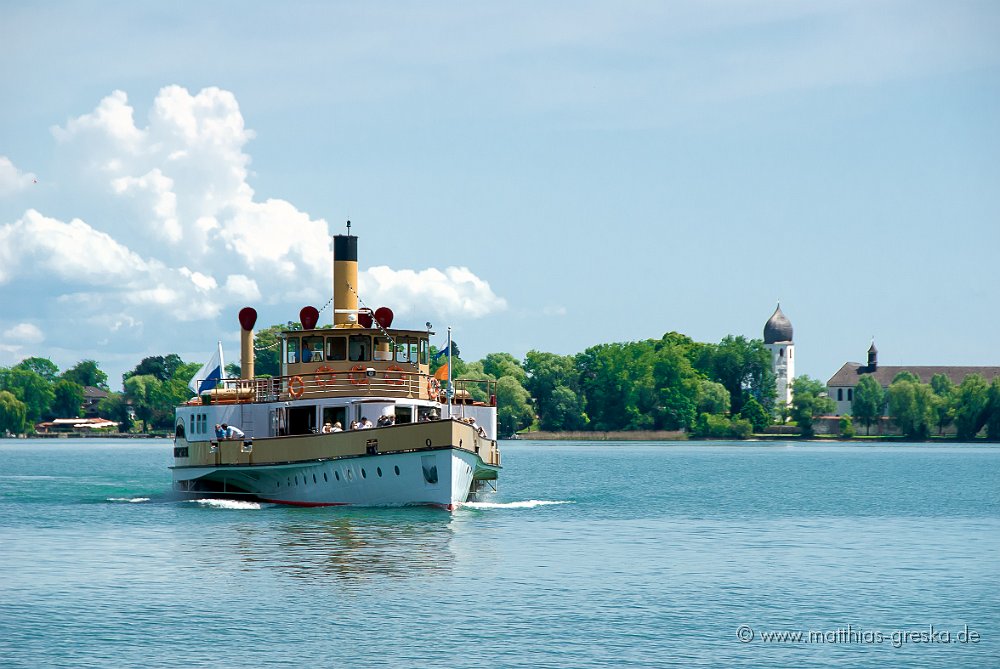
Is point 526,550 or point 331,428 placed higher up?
point 331,428

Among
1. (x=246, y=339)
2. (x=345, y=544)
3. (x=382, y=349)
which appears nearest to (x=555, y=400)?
(x=246, y=339)

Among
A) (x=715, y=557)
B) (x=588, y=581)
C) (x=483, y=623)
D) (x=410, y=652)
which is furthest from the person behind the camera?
(x=715, y=557)

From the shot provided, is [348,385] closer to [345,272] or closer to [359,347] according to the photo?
[359,347]

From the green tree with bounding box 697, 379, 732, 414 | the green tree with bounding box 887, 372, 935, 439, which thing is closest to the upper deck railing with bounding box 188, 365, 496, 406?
the green tree with bounding box 697, 379, 732, 414

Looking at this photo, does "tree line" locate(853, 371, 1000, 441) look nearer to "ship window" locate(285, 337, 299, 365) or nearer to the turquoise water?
the turquoise water

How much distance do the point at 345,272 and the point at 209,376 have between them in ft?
24.3

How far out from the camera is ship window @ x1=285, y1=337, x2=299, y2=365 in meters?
52.5

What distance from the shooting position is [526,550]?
39.0 m

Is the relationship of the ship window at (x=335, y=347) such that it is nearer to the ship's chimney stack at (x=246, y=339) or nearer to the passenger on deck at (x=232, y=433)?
the passenger on deck at (x=232, y=433)

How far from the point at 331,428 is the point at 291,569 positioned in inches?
577

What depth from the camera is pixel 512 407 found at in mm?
185500

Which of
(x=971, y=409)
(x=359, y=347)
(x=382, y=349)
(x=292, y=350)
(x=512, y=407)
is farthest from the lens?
(x=512, y=407)

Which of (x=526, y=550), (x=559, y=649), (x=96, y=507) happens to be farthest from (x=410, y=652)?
(x=96, y=507)

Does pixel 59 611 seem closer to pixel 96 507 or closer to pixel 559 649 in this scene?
pixel 559 649
